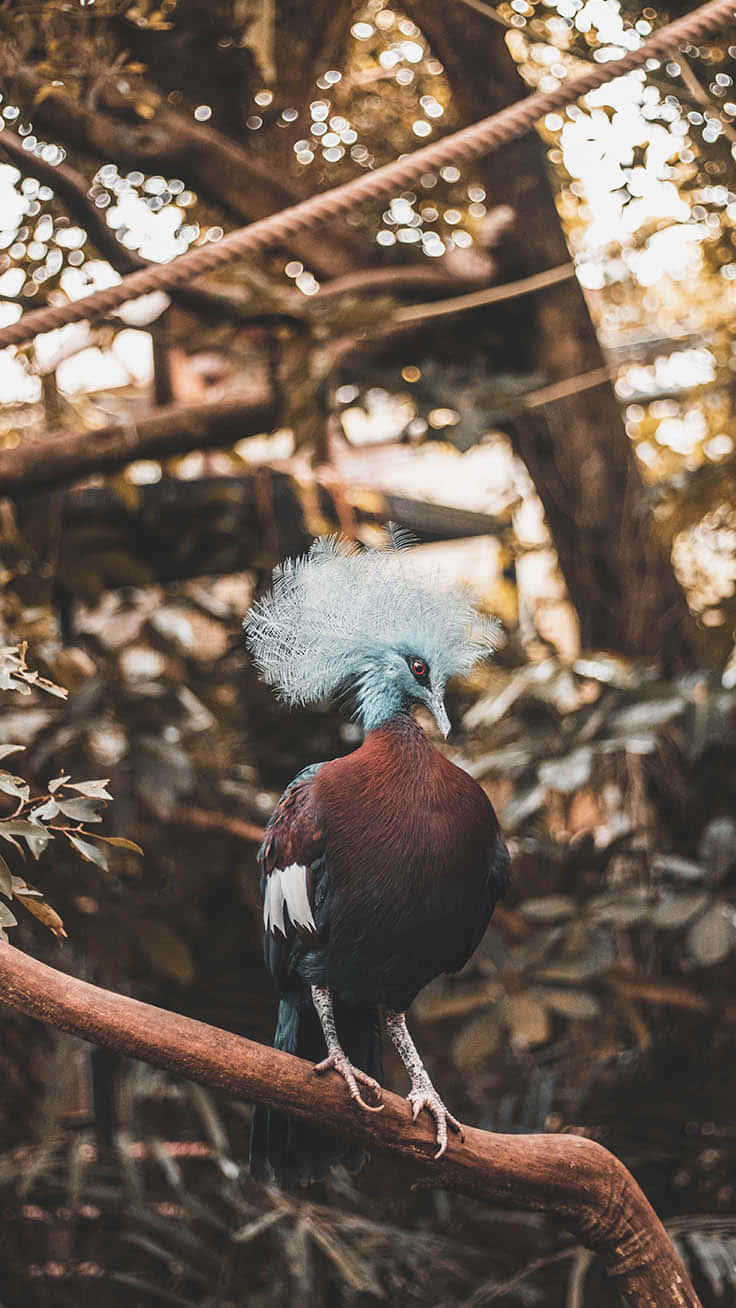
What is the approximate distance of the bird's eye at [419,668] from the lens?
1094 millimetres

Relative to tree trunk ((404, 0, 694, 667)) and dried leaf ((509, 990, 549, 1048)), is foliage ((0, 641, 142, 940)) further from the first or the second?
tree trunk ((404, 0, 694, 667))

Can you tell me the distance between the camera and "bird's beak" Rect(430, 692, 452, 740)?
1030 mm

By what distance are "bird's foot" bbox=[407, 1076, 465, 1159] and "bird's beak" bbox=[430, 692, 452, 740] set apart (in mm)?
381

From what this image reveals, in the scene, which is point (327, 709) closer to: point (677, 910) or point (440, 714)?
point (677, 910)

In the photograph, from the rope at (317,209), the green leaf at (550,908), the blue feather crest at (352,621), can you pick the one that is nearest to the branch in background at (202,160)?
the rope at (317,209)

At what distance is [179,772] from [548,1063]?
115cm

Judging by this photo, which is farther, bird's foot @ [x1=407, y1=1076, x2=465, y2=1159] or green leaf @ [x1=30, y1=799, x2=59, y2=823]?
bird's foot @ [x1=407, y1=1076, x2=465, y2=1159]

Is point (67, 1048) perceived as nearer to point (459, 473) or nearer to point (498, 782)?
point (498, 782)

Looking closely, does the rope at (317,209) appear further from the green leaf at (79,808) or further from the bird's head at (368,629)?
the green leaf at (79,808)

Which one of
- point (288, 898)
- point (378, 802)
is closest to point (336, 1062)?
point (288, 898)

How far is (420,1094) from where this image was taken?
1.18 metres

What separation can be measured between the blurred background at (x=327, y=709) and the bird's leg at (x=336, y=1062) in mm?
759

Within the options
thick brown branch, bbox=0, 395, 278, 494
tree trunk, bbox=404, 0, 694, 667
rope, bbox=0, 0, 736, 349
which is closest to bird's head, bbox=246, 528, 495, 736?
rope, bbox=0, 0, 736, 349

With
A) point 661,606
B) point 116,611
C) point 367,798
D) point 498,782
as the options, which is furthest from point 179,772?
point 661,606
